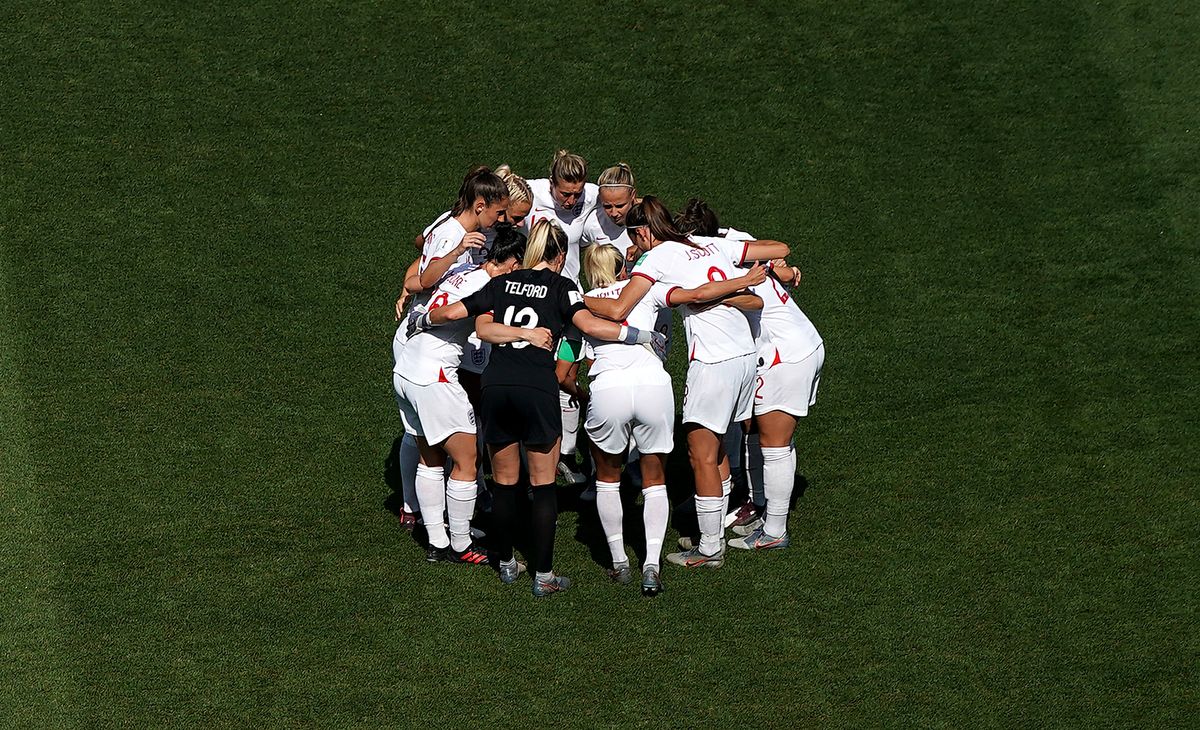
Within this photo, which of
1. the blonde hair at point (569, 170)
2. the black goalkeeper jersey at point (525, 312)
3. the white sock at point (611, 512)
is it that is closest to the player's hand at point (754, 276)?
the black goalkeeper jersey at point (525, 312)

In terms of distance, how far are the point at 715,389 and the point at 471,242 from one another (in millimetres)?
1738

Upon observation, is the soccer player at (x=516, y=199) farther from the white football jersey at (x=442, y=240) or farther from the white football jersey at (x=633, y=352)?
the white football jersey at (x=633, y=352)

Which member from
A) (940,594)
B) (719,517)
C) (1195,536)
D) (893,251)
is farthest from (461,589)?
(893,251)

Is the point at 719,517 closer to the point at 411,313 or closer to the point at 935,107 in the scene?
the point at 411,313

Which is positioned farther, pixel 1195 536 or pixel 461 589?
pixel 1195 536

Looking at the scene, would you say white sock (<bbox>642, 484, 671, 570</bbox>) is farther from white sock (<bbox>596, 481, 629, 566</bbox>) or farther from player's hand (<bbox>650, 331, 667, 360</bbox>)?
player's hand (<bbox>650, 331, 667, 360</bbox>)

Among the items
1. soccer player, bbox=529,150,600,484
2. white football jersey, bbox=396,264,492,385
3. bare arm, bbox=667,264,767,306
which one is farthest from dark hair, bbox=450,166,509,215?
bare arm, bbox=667,264,767,306

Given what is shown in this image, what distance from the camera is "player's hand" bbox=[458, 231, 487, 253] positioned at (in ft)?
25.6

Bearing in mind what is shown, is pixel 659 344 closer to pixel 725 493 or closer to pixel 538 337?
pixel 538 337

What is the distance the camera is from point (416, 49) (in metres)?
13.2

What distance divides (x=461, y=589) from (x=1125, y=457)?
511 cm

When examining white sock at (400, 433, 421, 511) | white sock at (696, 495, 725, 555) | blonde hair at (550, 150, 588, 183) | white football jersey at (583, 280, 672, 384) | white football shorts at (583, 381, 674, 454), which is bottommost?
white sock at (696, 495, 725, 555)

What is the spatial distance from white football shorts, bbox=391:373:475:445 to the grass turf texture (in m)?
1.02

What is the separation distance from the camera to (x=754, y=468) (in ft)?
29.1
